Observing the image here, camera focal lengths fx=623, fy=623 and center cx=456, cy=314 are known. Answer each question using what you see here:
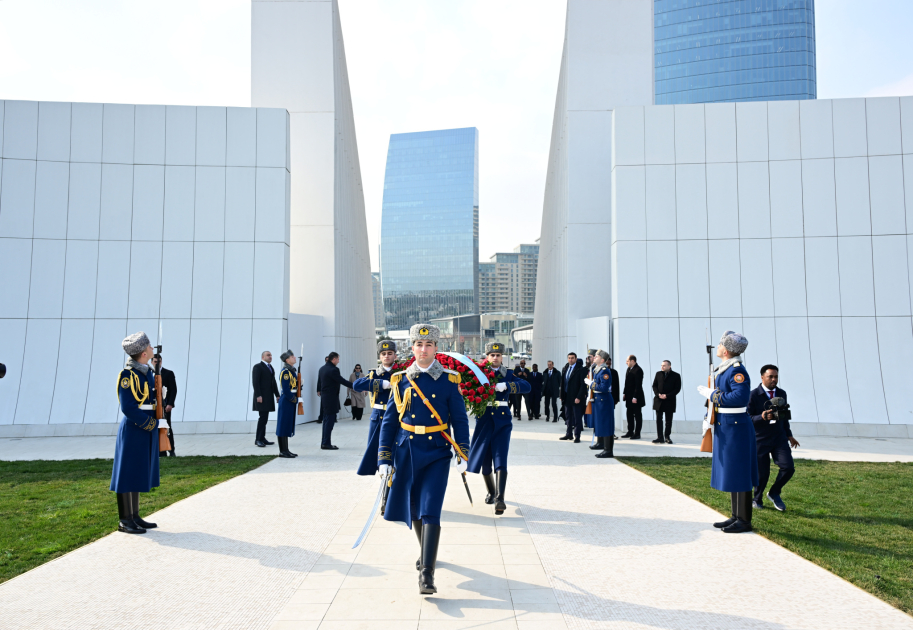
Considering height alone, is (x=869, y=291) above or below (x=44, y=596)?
above

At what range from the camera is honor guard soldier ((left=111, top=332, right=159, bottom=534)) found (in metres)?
6.18

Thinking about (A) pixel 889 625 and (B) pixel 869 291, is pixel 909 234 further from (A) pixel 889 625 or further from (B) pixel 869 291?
(A) pixel 889 625

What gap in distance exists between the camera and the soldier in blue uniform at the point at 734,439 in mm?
6238

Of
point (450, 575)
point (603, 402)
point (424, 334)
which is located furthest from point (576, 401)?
point (424, 334)

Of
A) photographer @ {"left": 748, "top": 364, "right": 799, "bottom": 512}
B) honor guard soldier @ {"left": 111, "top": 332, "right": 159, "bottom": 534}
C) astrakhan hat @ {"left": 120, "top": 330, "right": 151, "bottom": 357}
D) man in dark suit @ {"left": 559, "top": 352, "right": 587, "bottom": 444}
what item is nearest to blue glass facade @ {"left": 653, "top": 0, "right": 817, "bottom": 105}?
man in dark suit @ {"left": 559, "top": 352, "right": 587, "bottom": 444}

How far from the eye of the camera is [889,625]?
394cm

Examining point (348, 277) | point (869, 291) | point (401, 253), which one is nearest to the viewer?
point (869, 291)

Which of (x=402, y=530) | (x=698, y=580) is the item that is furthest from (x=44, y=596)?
(x=698, y=580)

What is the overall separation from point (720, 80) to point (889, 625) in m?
98.9

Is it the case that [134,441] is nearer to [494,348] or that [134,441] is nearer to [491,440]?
[491,440]

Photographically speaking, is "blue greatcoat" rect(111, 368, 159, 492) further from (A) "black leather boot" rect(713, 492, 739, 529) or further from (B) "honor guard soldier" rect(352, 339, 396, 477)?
(A) "black leather boot" rect(713, 492, 739, 529)

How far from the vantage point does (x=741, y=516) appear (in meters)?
6.29

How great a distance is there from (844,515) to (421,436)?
5.12 meters

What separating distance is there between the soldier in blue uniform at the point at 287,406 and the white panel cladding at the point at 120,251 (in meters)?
3.54
